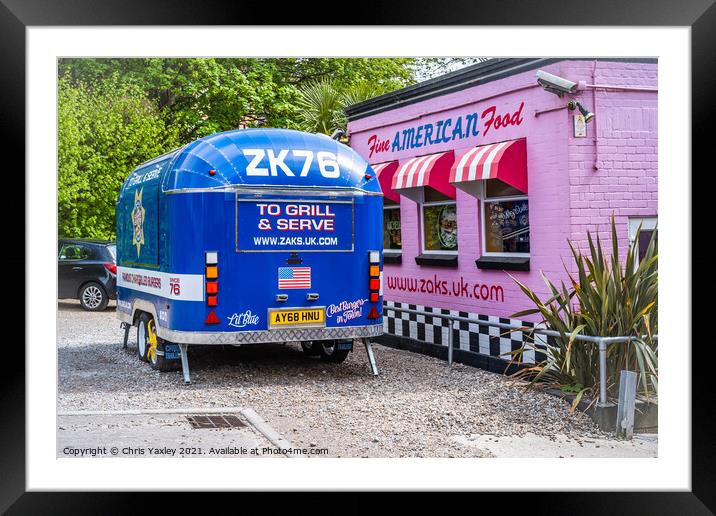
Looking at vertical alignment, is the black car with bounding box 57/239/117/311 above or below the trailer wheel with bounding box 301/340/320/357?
above

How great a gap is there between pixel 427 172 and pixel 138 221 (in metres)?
3.23

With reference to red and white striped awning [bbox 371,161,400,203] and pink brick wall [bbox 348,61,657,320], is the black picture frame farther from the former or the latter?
red and white striped awning [bbox 371,161,400,203]

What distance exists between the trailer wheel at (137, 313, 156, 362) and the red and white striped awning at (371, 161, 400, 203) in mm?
3189

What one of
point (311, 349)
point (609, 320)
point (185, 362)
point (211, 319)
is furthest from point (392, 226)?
point (609, 320)

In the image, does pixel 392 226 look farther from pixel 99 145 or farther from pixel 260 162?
pixel 99 145

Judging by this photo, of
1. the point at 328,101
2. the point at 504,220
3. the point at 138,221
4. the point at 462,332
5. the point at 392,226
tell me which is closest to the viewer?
the point at 504,220

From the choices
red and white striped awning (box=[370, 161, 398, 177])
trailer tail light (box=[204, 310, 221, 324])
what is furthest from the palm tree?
trailer tail light (box=[204, 310, 221, 324])

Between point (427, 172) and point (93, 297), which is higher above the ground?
point (427, 172)

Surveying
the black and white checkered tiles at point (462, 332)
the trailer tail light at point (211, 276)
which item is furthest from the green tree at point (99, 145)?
the black and white checkered tiles at point (462, 332)

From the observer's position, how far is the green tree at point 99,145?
8.21 metres

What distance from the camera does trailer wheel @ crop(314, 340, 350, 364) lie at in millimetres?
10008

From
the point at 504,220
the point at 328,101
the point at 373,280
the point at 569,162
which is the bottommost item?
the point at 373,280
